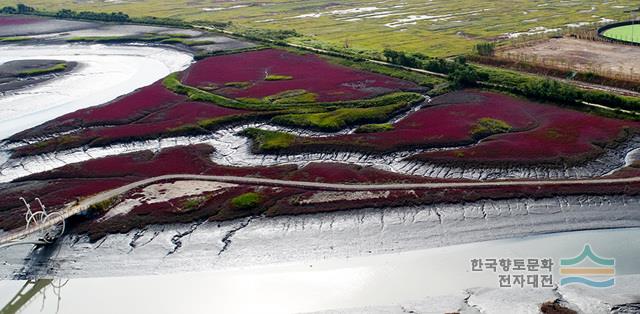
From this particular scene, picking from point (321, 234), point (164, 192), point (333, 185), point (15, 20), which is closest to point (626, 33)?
point (333, 185)

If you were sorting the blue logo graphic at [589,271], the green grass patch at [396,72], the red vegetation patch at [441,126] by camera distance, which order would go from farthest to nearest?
1. the green grass patch at [396,72]
2. the red vegetation patch at [441,126]
3. the blue logo graphic at [589,271]

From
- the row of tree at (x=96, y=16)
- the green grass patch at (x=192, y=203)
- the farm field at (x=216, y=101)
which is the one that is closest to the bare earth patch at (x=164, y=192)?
the green grass patch at (x=192, y=203)

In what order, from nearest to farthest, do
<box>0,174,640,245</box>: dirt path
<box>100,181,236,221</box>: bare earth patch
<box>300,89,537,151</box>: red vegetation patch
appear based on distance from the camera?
<box>0,174,640,245</box>: dirt path
<box>100,181,236,221</box>: bare earth patch
<box>300,89,537,151</box>: red vegetation patch

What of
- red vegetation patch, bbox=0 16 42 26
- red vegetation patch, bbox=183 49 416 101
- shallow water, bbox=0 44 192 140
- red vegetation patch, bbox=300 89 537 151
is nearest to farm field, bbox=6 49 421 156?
red vegetation patch, bbox=183 49 416 101

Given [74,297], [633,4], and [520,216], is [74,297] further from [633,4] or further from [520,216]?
[633,4]

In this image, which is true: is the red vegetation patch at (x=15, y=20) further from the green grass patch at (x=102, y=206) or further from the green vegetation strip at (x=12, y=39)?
the green grass patch at (x=102, y=206)

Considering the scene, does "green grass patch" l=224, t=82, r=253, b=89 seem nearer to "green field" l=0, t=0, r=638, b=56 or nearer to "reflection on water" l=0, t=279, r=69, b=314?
"green field" l=0, t=0, r=638, b=56
